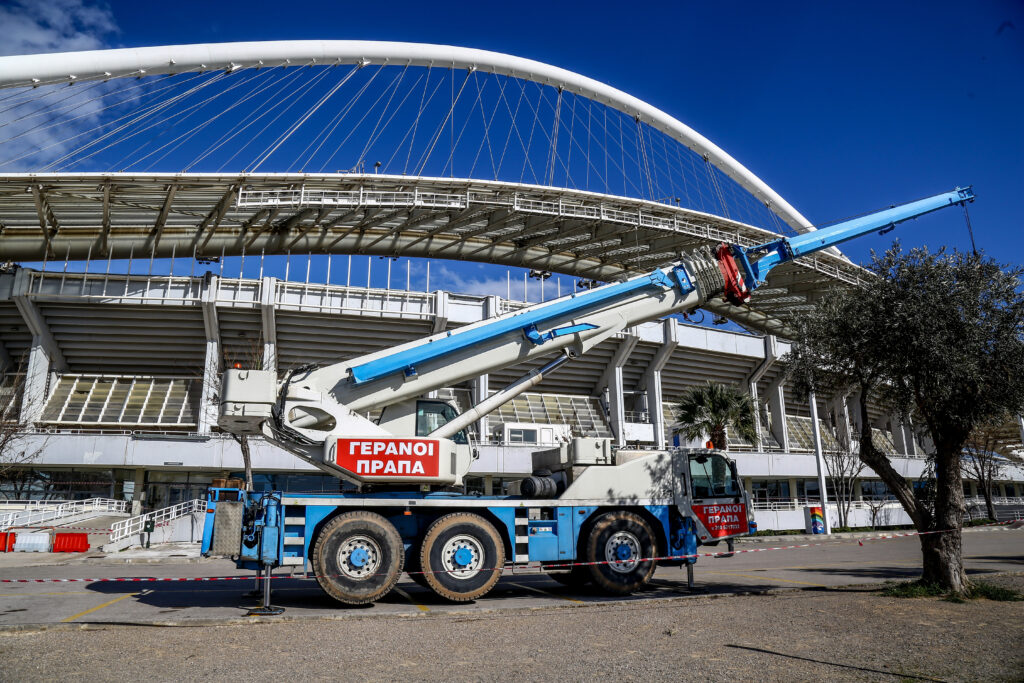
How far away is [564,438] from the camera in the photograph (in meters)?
14.5

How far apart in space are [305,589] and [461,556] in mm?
4072

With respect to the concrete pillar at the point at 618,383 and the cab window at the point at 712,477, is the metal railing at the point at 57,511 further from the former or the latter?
the concrete pillar at the point at 618,383

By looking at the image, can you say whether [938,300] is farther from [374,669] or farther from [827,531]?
[827,531]

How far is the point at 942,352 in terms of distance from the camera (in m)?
12.3

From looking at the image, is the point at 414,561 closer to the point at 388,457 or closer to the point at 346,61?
the point at 388,457

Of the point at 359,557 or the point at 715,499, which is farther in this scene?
the point at 715,499

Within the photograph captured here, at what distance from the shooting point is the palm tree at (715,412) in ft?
111

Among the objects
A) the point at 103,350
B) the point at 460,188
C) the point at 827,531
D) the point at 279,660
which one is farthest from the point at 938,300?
the point at 103,350

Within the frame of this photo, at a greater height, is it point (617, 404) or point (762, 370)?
point (762, 370)

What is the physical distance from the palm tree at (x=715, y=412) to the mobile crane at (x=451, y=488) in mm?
20025

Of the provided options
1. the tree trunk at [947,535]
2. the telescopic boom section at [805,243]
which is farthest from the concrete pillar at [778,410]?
the tree trunk at [947,535]

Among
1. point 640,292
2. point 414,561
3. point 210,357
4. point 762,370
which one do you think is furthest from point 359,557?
point 762,370

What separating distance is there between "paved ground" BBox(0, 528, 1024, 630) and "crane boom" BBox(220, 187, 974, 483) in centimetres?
242

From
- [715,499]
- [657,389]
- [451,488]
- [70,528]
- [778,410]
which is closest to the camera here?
[451,488]
